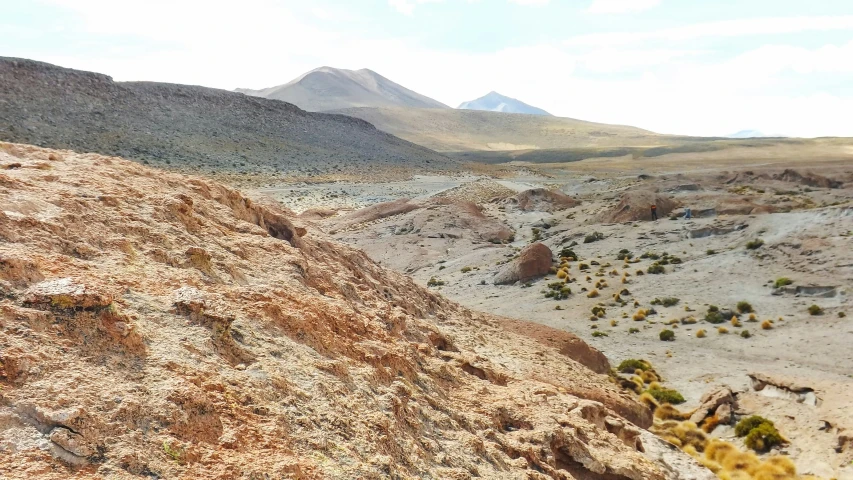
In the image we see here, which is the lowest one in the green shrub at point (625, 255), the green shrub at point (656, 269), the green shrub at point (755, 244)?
the green shrub at point (656, 269)

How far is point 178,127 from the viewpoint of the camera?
2982 inches

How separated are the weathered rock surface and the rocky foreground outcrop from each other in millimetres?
21585

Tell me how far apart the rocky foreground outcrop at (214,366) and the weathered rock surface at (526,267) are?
2158 cm

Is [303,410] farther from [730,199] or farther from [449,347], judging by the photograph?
[730,199]

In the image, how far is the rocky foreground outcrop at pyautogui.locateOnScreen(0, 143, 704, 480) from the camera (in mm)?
4367

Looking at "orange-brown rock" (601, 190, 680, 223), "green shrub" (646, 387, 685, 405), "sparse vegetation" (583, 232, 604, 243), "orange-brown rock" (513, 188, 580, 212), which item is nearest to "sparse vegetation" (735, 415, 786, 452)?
Answer: "green shrub" (646, 387, 685, 405)

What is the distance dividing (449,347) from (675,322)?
1848cm

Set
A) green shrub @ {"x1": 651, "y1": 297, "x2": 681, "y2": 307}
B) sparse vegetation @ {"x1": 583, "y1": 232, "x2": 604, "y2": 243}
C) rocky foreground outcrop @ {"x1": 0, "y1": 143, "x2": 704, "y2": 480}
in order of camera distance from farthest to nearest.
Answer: sparse vegetation @ {"x1": 583, "y1": 232, "x2": 604, "y2": 243}
green shrub @ {"x1": 651, "y1": 297, "x2": 681, "y2": 307}
rocky foreground outcrop @ {"x1": 0, "y1": 143, "x2": 704, "y2": 480}

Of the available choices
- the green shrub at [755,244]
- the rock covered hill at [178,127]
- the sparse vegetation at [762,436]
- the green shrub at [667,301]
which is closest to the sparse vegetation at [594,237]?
the green shrub at [755,244]

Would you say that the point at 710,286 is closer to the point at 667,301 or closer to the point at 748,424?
the point at 667,301

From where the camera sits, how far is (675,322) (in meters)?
26.3

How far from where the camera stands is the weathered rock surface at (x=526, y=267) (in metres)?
32.4

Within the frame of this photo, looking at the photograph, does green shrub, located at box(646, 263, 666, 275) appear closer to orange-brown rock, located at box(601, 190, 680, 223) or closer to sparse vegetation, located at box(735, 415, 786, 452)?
orange-brown rock, located at box(601, 190, 680, 223)

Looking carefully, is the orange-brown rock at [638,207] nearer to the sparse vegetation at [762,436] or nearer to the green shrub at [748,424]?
the green shrub at [748,424]
